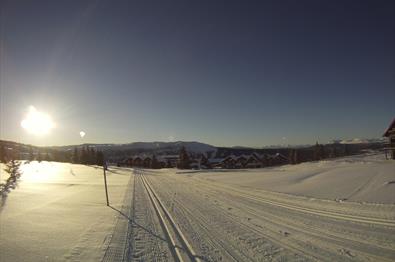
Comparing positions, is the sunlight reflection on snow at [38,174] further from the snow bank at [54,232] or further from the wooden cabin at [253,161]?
the wooden cabin at [253,161]

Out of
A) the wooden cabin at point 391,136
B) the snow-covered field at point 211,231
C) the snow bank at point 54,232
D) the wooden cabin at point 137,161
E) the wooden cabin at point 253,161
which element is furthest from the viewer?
the wooden cabin at point 137,161

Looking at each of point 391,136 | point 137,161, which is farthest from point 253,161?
point 391,136

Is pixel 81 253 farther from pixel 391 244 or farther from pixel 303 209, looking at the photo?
pixel 303 209

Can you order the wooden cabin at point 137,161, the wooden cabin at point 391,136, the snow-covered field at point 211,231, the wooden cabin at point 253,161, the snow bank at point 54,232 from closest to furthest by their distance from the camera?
1. the snow-covered field at point 211,231
2. the snow bank at point 54,232
3. the wooden cabin at point 391,136
4. the wooden cabin at point 253,161
5. the wooden cabin at point 137,161

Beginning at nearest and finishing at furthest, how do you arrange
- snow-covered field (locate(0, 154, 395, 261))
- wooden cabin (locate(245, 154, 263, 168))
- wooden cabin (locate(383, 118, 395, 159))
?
snow-covered field (locate(0, 154, 395, 261))
wooden cabin (locate(383, 118, 395, 159))
wooden cabin (locate(245, 154, 263, 168))

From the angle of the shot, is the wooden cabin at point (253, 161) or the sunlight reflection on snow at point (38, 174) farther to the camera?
the wooden cabin at point (253, 161)

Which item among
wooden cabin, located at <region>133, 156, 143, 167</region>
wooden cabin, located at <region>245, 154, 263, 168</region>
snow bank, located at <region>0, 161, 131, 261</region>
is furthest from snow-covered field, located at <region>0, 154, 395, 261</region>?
wooden cabin, located at <region>133, 156, 143, 167</region>

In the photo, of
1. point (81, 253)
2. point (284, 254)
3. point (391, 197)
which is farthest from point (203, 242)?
point (391, 197)

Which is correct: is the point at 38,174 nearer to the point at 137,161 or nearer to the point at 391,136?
the point at 391,136

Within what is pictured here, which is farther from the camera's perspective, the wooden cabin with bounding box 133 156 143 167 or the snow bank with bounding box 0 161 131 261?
the wooden cabin with bounding box 133 156 143 167

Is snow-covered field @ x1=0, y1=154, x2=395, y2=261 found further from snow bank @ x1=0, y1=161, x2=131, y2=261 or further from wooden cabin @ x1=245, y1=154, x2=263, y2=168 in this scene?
wooden cabin @ x1=245, y1=154, x2=263, y2=168

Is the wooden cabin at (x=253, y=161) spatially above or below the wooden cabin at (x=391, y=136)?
below

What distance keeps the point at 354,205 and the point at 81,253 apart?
1048 centimetres

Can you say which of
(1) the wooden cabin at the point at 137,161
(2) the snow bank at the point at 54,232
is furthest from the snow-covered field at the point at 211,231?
(1) the wooden cabin at the point at 137,161
